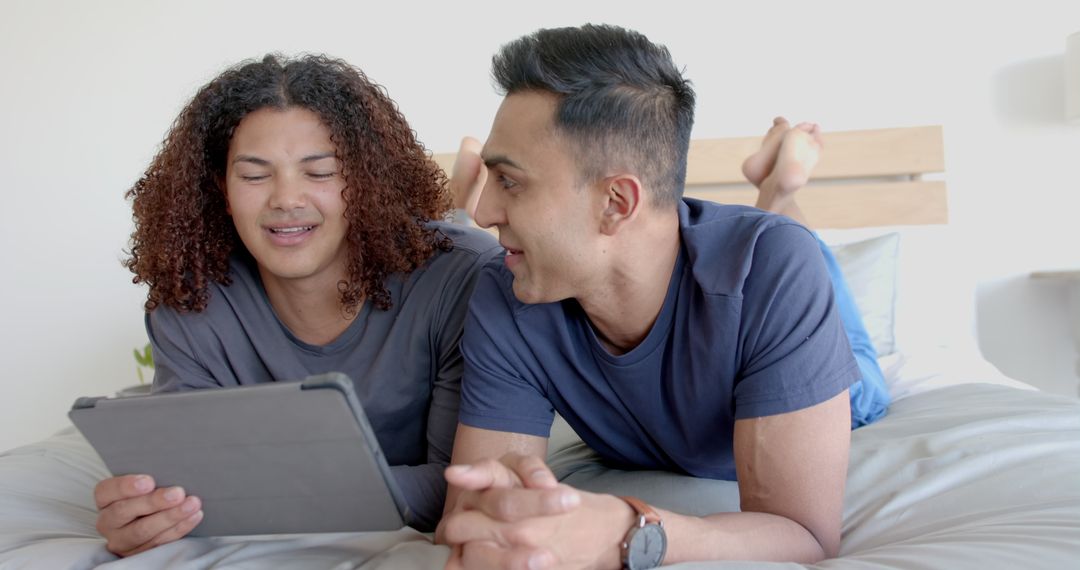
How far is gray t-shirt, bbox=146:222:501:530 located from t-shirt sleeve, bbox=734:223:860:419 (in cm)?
50

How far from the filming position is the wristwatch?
0.96 meters

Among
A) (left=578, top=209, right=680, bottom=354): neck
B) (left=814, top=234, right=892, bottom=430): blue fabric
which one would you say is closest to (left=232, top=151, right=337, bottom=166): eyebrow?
(left=578, top=209, right=680, bottom=354): neck

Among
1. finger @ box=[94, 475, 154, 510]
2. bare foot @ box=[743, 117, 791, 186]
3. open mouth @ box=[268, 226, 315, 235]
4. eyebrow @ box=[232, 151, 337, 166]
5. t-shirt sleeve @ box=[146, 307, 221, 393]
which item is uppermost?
eyebrow @ box=[232, 151, 337, 166]

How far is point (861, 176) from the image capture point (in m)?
3.12

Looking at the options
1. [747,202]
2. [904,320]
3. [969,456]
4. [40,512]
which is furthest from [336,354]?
[747,202]

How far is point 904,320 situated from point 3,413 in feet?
10.3

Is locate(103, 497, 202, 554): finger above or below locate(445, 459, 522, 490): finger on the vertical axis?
below

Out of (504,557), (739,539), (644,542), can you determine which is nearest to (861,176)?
(739,539)

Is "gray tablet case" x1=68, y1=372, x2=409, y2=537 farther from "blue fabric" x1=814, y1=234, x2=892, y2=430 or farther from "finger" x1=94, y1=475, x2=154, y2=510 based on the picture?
"blue fabric" x1=814, y1=234, x2=892, y2=430

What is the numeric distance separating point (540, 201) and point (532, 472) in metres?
0.40

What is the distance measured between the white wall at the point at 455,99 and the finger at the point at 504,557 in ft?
8.11

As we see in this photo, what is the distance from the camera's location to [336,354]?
154cm

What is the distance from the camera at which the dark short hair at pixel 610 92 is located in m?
1.22

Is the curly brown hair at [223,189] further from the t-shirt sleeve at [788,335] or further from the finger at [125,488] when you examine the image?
the t-shirt sleeve at [788,335]
